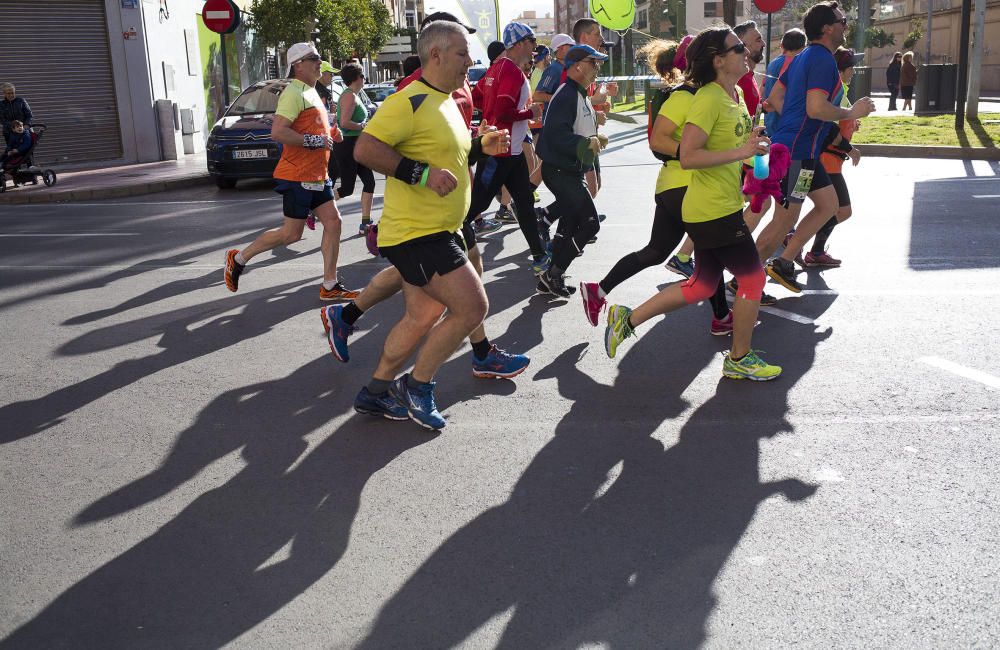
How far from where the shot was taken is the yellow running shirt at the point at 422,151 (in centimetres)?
446

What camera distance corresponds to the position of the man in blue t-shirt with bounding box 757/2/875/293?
6.74 metres

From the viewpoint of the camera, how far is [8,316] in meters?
7.68

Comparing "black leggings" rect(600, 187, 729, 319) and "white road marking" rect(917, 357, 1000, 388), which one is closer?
"white road marking" rect(917, 357, 1000, 388)

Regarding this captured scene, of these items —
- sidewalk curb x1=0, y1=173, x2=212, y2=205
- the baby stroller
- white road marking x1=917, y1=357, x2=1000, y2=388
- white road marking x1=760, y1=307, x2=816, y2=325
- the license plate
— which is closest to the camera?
white road marking x1=917, y1=357, x2=1000, y2=388

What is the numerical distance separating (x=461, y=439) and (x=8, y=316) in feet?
14.7

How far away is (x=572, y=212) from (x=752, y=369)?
2276 mm

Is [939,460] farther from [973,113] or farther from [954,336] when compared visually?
[973,113]

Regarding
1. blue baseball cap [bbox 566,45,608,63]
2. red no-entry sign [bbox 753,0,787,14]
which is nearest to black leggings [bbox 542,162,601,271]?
blue baseball cap [bbox 566,45,608,63]

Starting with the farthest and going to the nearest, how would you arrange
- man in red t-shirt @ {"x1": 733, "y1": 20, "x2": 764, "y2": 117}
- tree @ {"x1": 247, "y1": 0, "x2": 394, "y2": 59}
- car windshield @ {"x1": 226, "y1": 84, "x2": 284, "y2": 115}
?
tree @ {"x1": 247, "y1": 0, "x2": 394, "y2": 59} < car windshield @ {"x1": 226, "y1": 84, "x2": 284, "y2": 115} < man in red t-shirt @ {"x1": 733, "y1": 20, "x2": 764, "y2": 117}

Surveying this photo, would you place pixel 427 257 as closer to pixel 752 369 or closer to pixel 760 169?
pixel 752 369

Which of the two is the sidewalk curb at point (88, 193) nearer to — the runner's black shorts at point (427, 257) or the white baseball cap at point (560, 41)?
the white baseball cap at point (560, 41)

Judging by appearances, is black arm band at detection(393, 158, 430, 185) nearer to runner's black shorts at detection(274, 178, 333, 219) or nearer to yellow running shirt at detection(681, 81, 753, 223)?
yellow running shirt at detection(681, 81, 753, 223)

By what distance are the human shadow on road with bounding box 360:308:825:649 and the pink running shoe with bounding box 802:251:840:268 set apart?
10.4 ft

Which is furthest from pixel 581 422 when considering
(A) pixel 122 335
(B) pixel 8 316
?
(B) pixel 8 316
